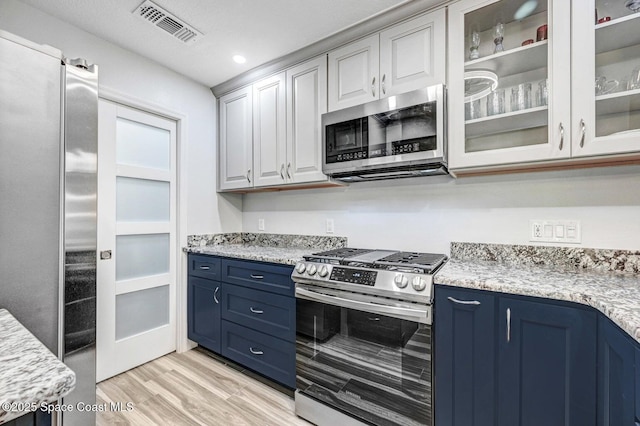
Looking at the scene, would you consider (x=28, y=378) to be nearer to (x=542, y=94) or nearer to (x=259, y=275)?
(x=259, y=275)

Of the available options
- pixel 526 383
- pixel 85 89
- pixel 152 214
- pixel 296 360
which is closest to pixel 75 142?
pixel 85 89

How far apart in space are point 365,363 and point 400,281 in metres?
0.51

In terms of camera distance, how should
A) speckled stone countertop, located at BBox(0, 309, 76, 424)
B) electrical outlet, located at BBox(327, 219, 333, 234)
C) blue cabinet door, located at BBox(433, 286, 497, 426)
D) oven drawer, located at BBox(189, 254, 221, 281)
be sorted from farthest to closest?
electrical outlet, located at BBox(327, 219, 333, 234), oven drawer, located at BBox(189, 254, 221, 281), blue cabinet door, located at BBox(433, 286, 497, 426), speckled stone countertop, located at BBox(0, 309, 76, 424)

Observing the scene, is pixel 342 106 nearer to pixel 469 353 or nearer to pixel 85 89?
pixel 85 89

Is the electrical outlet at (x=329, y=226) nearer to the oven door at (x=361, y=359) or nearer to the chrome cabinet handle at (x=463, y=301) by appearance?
the oven door at (x=361, y=359)

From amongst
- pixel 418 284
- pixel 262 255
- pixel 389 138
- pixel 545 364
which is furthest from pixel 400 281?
pixel 262 255

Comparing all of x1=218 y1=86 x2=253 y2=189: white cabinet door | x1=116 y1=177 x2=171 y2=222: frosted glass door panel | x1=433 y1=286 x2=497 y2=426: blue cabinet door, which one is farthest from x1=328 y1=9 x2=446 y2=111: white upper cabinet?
x1=116 y1=177 x2=171 y2=222: frosted glass door panel

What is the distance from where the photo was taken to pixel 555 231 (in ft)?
5.54

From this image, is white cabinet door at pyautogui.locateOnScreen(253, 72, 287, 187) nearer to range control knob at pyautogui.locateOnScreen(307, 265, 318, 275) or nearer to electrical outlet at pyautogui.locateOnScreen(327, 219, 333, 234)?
electrical outlet at pyautogui.locateOnScreen(327, 219, 333, 234)

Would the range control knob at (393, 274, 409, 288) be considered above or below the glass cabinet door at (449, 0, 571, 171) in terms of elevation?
below

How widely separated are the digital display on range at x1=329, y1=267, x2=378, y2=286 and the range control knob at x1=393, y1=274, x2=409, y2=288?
0.11 meters

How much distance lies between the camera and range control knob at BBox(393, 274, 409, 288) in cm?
146

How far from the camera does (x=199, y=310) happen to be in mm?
2566

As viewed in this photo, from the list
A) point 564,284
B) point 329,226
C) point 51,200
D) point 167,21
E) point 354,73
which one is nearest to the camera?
point 51,200
